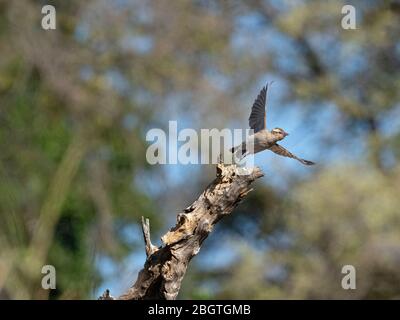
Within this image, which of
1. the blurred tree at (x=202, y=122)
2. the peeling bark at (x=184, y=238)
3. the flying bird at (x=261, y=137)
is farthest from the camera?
the blurred tree at (x=202, y=122)

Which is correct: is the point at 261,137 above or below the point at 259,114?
below

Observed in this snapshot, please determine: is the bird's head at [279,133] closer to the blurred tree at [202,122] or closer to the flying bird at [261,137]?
the flying bird at [261,137]

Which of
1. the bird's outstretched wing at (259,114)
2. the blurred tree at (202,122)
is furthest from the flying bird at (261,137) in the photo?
the blurred tree at (202,122)

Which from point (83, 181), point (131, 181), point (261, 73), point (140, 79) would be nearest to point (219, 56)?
point (261, 73)

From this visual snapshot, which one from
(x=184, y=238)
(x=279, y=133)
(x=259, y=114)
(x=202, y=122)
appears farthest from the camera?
(x=202, y=122)

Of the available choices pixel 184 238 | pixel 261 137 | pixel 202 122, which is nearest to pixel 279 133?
pixel 261 137

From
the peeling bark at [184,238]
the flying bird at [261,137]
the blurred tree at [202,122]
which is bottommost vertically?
the peeling bark at [184,238]

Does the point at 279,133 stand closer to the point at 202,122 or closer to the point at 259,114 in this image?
the point at 259,114

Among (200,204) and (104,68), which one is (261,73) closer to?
(104,68)
